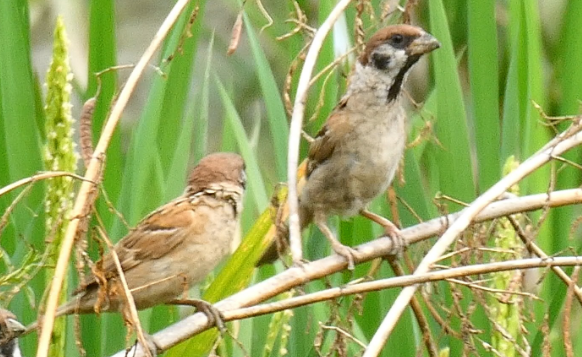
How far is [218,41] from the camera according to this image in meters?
3.62

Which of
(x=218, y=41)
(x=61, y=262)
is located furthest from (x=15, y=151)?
(x=218, y=41)

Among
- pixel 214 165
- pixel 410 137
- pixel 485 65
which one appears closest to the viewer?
pixel 214 165

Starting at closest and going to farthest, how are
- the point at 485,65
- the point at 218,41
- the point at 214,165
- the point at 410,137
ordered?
the point at 214,165, the point at 485,65, the point at 410,137, the point at 218,41

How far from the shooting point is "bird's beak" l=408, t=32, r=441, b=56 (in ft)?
5.95

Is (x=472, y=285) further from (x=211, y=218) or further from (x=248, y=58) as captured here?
(x=248, y=58)

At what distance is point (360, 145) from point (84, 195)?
94 centimetres

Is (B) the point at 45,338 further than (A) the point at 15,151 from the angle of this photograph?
No

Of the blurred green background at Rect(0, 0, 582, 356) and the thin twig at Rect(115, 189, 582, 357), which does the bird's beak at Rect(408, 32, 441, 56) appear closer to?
the blurred green background at Rect(0, 0, 582, 356)

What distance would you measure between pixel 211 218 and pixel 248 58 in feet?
6.01

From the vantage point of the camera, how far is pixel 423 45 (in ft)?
6.02

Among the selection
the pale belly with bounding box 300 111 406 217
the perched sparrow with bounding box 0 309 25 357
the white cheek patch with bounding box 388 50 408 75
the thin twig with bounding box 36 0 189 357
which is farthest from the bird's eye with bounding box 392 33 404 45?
the perched sparrow with bounding box 0 309 25 357

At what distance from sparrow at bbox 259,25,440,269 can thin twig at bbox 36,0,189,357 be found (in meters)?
0.69

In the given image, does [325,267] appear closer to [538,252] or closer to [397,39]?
[538,252]

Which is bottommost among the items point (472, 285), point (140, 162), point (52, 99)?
point (472, 285)
